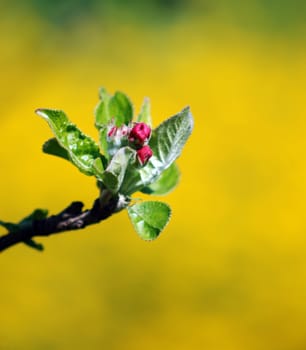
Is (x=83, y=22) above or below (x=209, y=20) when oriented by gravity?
below

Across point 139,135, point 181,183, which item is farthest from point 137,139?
point 181,183

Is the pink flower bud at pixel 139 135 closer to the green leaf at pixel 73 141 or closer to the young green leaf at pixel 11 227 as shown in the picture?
the green leaf at pixel 73 141

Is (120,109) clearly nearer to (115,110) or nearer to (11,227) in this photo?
(115,110)

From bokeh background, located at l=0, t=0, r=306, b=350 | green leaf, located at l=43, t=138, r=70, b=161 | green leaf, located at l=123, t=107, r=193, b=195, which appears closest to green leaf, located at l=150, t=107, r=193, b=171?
green leaf, located at l=123, t=107, r=193, b=195

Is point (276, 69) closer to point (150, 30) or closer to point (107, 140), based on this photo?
point (150, 30)

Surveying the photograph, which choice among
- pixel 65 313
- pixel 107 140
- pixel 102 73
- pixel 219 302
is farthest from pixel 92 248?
pixel 107 140
